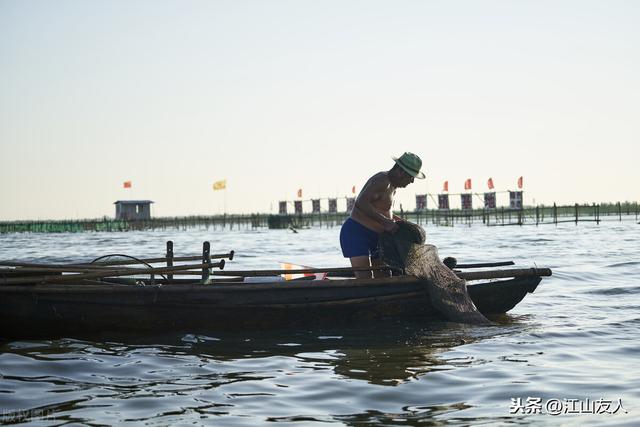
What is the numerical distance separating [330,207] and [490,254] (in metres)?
47.6

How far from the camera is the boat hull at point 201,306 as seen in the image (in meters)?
7.83

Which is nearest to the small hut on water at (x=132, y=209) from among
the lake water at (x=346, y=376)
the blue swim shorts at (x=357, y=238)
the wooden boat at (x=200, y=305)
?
the wooden boat at (x=200, y=305)

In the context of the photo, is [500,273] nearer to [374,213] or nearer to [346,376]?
[374,213]

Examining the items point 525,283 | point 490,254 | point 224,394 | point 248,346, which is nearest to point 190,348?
point 248,346

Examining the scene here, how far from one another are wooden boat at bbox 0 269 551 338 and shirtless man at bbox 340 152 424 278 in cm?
40

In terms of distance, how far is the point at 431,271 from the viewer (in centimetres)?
823

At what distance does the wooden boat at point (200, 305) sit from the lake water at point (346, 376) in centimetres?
16

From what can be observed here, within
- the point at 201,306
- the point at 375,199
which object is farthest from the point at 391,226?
the point at 201,306

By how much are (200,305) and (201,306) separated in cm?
2

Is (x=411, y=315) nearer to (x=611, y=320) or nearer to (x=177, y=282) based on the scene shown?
(x=611, y=320)

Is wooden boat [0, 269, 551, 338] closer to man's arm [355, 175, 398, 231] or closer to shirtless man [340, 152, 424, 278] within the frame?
shirtless man [340, 152, 424, 278]

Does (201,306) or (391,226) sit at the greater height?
(391,226)

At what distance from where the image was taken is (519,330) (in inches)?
325

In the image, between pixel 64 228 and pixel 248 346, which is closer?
pixel 248 346
